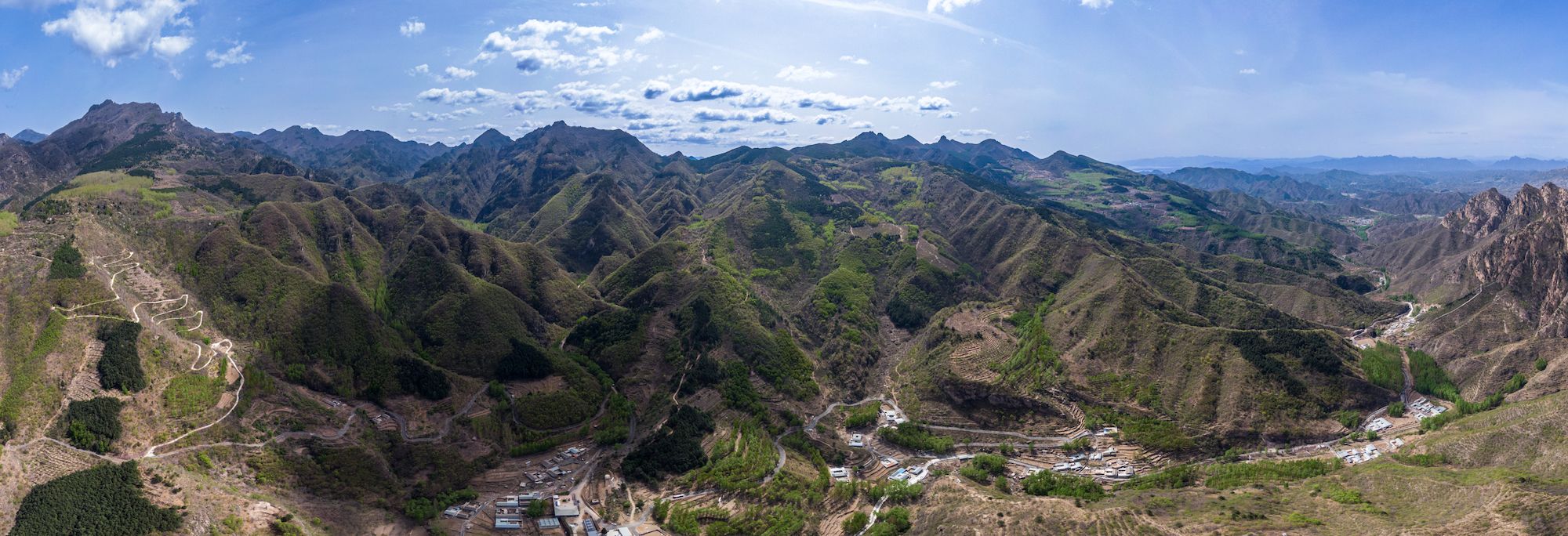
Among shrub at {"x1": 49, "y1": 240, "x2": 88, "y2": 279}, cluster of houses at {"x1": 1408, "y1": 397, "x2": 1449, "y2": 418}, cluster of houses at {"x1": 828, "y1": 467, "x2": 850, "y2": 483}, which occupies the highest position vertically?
shrub at {"x1": 49, "y1": 240, "x2": 88, "y2": 279}

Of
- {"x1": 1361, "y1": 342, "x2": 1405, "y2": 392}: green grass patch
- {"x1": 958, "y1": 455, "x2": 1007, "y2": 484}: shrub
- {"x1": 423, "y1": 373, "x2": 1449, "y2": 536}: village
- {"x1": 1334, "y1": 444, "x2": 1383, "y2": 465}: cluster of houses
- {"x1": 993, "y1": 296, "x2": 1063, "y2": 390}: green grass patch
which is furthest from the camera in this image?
{"x1": 993, "y1": 296, "x2": 1063, "y2": 390}: green grass patch

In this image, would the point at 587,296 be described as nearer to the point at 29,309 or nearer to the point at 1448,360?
the point at 29,309

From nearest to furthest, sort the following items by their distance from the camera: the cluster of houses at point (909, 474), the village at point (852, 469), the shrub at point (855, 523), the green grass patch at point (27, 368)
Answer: the green grass patch at point (27, 368) < the shrub at point (855, 523) < the village at point (852, 469) < the cluster of houses at point (909, 474)

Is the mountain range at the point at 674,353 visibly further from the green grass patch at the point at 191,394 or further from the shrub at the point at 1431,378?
the shrub at the point at 1431,378

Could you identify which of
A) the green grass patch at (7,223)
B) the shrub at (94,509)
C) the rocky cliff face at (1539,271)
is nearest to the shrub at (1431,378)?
the rocky cliff face at (1539,271)

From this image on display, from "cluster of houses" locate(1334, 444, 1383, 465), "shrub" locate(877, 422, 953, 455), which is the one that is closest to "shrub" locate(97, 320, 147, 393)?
"shrub" locate(877, 422, 953, 455)

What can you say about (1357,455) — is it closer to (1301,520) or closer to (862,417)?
(1301,520)

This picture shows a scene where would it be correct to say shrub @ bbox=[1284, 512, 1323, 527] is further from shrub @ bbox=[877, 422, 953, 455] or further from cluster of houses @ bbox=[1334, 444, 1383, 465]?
shrub @ bbox=[877, 422, 953, 455]

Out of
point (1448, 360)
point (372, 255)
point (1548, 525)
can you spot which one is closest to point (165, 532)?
point (372, 255)
